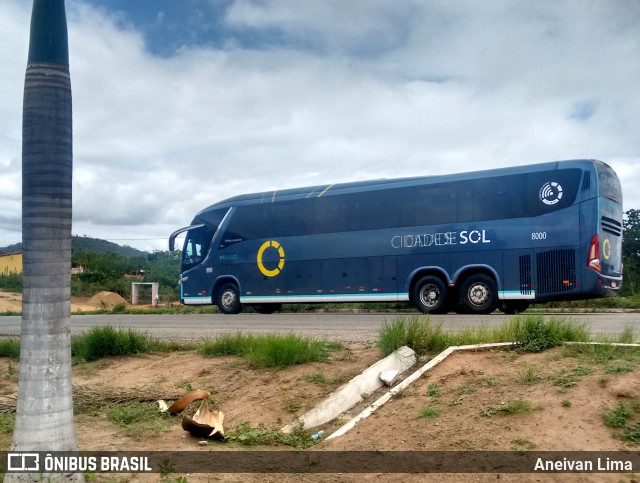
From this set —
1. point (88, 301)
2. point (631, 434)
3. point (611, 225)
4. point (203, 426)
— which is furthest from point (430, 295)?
point (88, 301)

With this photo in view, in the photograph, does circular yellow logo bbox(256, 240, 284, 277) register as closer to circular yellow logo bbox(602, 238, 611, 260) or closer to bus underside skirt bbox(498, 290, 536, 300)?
bus underside skirt bbox(498, 290, 536, 300)

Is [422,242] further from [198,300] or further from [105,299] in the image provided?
[105,299]

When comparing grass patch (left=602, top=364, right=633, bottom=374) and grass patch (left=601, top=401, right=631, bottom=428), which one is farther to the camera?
grass patch (left=602, top=364, right=633, bottom=374)

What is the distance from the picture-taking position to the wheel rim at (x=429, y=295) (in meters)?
16.2

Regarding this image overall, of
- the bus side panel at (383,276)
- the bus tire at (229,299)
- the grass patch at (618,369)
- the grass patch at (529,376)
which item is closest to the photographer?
the grass patch at (618,369)

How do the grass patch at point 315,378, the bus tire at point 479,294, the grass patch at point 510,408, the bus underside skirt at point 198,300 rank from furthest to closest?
the bus underside skirt at point 198,300 → the bus tire at point 479,294 → the grass patch at point 315,378 → the grass patch at point 510,408

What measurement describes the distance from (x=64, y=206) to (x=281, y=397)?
328cm

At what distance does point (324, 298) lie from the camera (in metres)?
18.4

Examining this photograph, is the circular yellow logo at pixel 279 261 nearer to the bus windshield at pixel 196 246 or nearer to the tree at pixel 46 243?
the bus windshield at pixel 196 246

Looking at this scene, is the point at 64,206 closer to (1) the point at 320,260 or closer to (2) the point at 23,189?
(2) the point at 23,189

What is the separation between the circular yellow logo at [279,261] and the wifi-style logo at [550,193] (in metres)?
8.02

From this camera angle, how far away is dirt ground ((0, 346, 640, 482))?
160 inches

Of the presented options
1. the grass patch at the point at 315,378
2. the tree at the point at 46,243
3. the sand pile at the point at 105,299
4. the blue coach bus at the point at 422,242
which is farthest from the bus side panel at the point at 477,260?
the sand pile at the point at 105,299

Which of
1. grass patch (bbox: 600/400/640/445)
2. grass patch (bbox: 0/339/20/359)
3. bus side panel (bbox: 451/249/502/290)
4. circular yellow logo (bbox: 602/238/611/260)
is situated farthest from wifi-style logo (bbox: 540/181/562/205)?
grass patch (bbox: 0/339/20/359)
